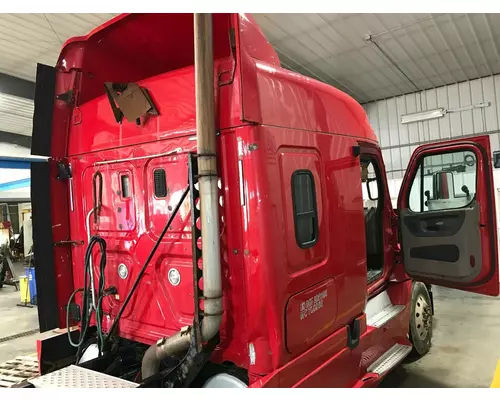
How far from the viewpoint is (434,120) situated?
1098 centimetres

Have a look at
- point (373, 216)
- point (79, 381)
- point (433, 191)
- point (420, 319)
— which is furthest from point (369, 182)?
point (79, 381)

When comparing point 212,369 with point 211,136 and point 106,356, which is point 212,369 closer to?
point 106,356

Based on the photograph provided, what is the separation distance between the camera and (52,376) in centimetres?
237

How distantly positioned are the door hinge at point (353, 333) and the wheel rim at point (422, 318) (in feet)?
5.99

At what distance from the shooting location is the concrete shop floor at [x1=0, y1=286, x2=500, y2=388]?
4207 millimetres

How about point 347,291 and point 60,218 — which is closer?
point 347,291

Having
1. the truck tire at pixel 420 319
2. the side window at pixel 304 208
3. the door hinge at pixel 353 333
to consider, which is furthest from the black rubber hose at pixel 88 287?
the truck tire at pixel 420 319

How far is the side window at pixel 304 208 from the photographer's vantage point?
2398 millimetres

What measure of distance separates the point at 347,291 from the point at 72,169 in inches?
91.8

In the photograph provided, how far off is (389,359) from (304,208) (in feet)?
6.33

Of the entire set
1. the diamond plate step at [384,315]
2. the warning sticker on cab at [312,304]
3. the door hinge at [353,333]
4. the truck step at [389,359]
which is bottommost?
the truck step at [389,359]

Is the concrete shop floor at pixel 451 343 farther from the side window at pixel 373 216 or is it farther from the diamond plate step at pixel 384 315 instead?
the side window at pixel 373 216
